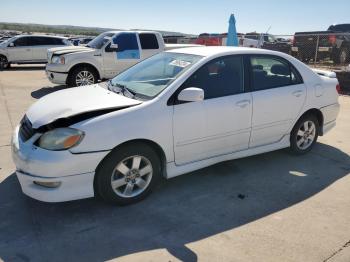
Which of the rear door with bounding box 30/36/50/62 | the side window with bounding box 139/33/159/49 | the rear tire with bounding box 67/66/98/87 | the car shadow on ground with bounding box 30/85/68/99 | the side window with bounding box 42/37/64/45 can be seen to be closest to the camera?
the car shadow on ground with bounding box 30/85/68/99

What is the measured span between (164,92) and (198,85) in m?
0.46

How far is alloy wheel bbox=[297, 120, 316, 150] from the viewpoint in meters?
5.46

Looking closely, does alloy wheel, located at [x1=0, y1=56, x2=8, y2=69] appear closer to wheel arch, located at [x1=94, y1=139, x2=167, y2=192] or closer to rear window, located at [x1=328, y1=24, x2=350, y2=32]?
wheel arch, located at [x1=94, y1=139, x2=167, y2=192]

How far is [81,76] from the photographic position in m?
11.0

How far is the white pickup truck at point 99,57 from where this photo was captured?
35.4 feet

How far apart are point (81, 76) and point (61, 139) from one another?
25.6 feet

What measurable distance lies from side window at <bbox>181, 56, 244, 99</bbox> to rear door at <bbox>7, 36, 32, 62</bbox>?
15.8 metres

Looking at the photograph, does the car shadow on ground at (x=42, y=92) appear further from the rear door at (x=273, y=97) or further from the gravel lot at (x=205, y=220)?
the rear door at (x=273, y=97)

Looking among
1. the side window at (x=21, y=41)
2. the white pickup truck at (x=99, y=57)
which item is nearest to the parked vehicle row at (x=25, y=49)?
the side window at (x=21, y=41)

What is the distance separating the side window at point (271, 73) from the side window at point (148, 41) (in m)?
6.82

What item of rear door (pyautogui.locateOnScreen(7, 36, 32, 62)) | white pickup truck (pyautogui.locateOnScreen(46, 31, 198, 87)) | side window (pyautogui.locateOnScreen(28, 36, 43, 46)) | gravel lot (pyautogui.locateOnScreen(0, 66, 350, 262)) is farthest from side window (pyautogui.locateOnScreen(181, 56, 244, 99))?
side window (pyautogui.locateOnScreen(28, 36, 43, 46))

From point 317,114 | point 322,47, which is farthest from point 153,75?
point 322,47

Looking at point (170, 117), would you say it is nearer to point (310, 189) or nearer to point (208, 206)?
point (208, 206)

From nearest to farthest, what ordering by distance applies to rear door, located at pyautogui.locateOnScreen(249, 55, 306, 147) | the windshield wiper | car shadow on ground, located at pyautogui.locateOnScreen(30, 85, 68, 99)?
the windshield wiper
rear door, located at pyautogui.locateOnScreen(249, 55, 306, 147)
car shadow on ground, located at pyautogui.locateOnScreen(30, 85, 68, 99)
